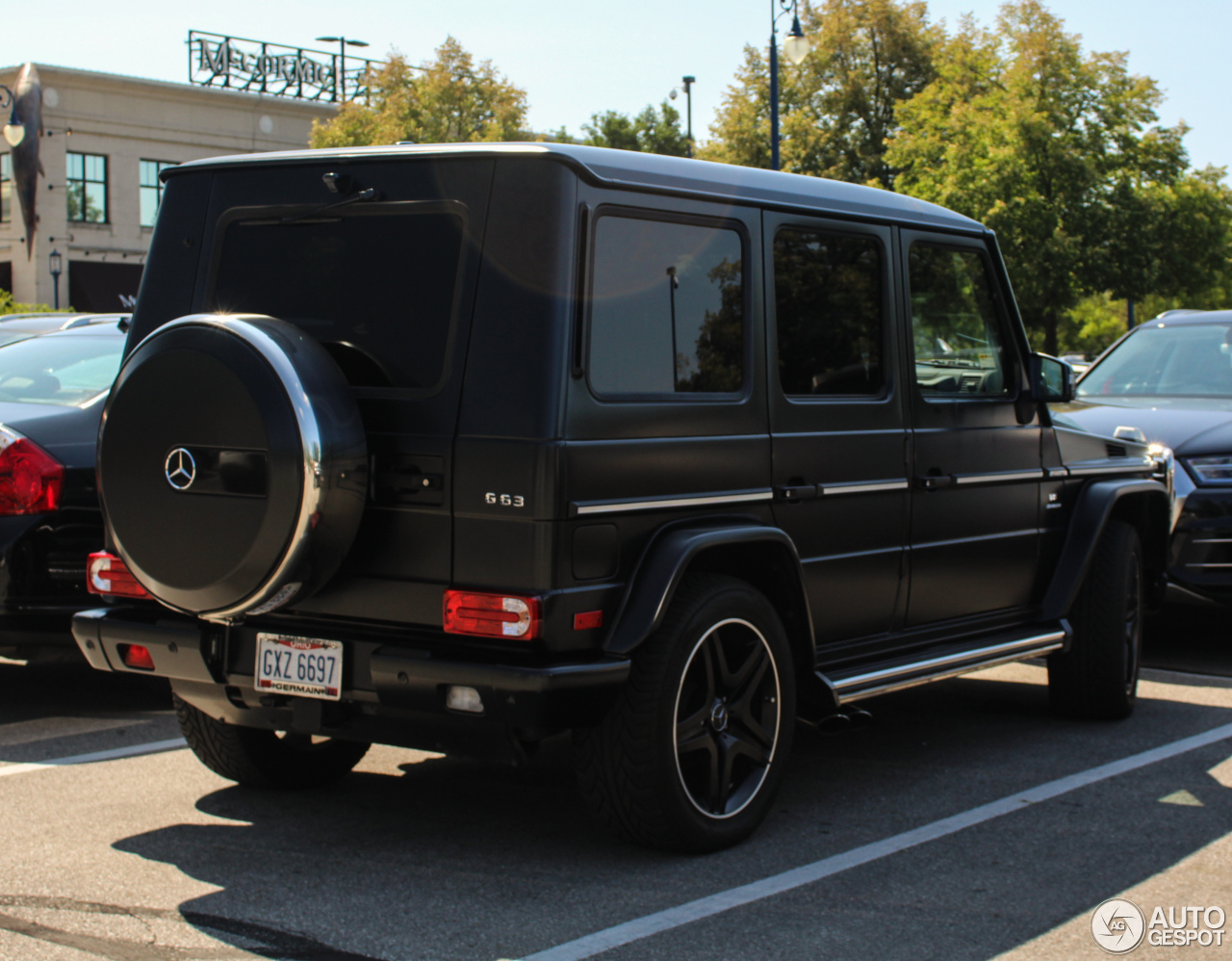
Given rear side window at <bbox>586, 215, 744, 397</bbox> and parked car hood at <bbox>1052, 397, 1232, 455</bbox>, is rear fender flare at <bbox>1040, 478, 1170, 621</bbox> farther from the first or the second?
rear side window at <bbox>586, 215, 744, 397</bbox>

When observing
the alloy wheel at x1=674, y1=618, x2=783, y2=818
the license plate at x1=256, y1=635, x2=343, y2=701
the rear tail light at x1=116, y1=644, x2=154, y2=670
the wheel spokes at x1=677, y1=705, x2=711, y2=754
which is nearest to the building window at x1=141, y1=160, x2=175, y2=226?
the rear tail light at x1=116, y1=644, x2=154, y2=670

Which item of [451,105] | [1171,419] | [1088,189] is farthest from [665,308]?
[451,105]

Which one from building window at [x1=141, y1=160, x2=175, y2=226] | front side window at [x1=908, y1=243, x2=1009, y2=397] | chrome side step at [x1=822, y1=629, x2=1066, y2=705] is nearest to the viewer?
chrome side step at [x1=822, y1=629, x2=1066, y2=705]

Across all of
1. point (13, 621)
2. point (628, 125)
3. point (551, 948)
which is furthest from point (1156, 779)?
point (628, 125)

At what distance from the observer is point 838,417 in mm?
5047

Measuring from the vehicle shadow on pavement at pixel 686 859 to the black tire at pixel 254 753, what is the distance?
0.22 feet

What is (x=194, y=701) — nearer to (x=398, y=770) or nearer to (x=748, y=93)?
(x=398, y=770)

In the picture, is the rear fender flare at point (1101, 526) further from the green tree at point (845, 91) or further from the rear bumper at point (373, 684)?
the green tree at point (845, 91)

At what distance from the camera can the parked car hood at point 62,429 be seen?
6004 millimetres

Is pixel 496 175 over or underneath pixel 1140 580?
over

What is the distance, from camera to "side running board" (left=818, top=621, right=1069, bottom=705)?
16.0 ft

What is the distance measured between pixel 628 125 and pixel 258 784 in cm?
6008

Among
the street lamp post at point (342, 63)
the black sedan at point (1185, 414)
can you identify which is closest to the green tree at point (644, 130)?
the street lamp post at point (342, 63)

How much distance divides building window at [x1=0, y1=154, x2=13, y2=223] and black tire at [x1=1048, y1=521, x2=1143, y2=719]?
155 ft
